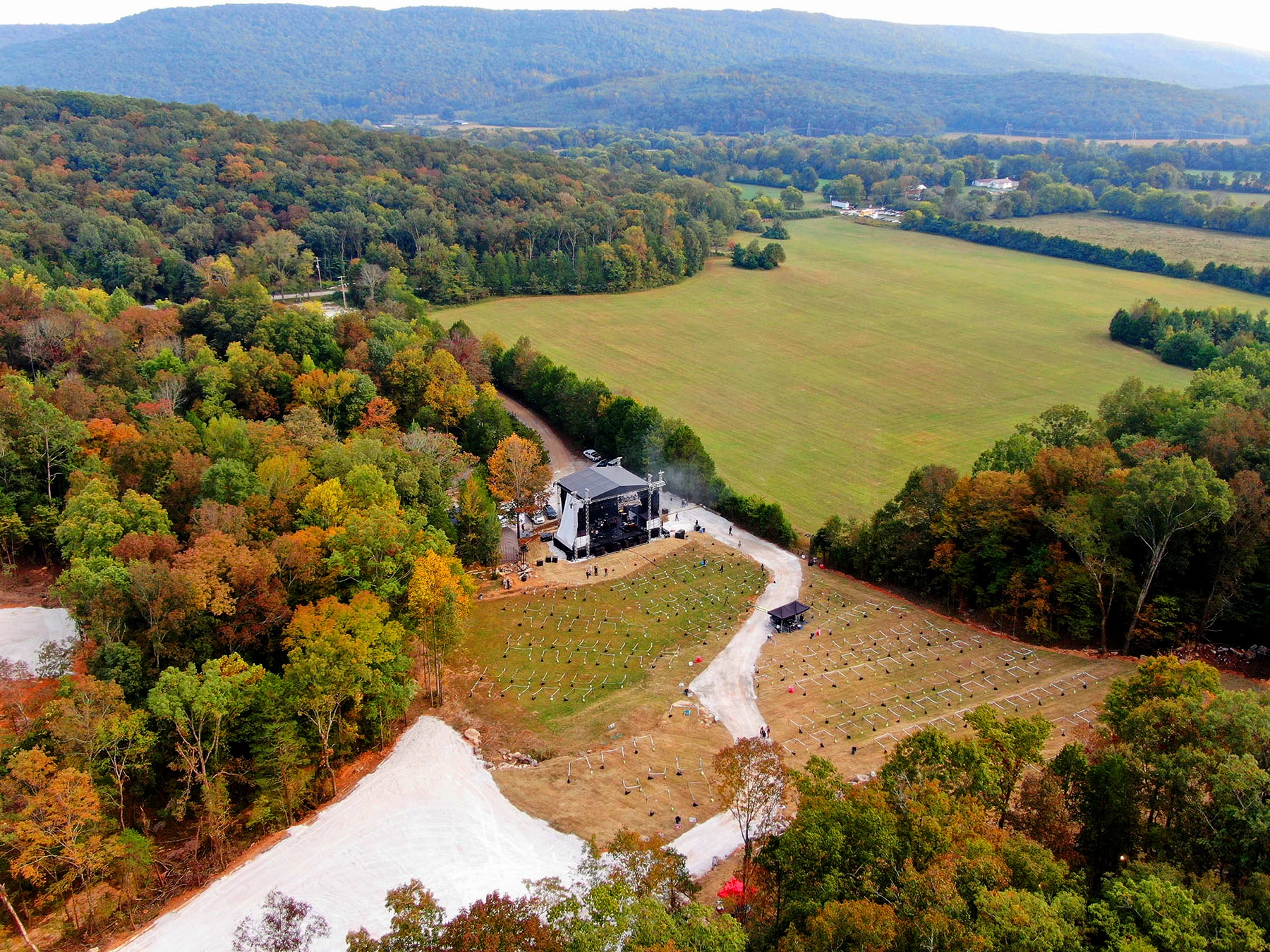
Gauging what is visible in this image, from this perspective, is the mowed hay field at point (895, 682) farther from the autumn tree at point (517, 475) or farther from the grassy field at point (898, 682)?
the autumn tree at point (517, 475)

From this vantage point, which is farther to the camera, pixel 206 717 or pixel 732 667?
pixel 732 667

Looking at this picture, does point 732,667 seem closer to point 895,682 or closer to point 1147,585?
point 895,682

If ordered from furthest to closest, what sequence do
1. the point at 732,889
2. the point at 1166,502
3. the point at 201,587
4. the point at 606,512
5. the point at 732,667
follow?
the point at 606,512 < the point at 732,667 < the point at 1166,502 < the point at 201,587 < the point at 732,889

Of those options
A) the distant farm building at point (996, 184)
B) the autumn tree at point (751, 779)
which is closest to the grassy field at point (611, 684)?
the autumn tree at point (751, 779)

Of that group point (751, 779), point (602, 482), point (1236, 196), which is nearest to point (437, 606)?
point (751, 779)

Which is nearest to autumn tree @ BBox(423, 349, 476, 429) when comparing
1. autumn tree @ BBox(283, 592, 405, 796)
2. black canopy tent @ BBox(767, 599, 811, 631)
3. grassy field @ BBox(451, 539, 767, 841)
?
grassy field @ BBox(451, 539, 767, 841)
